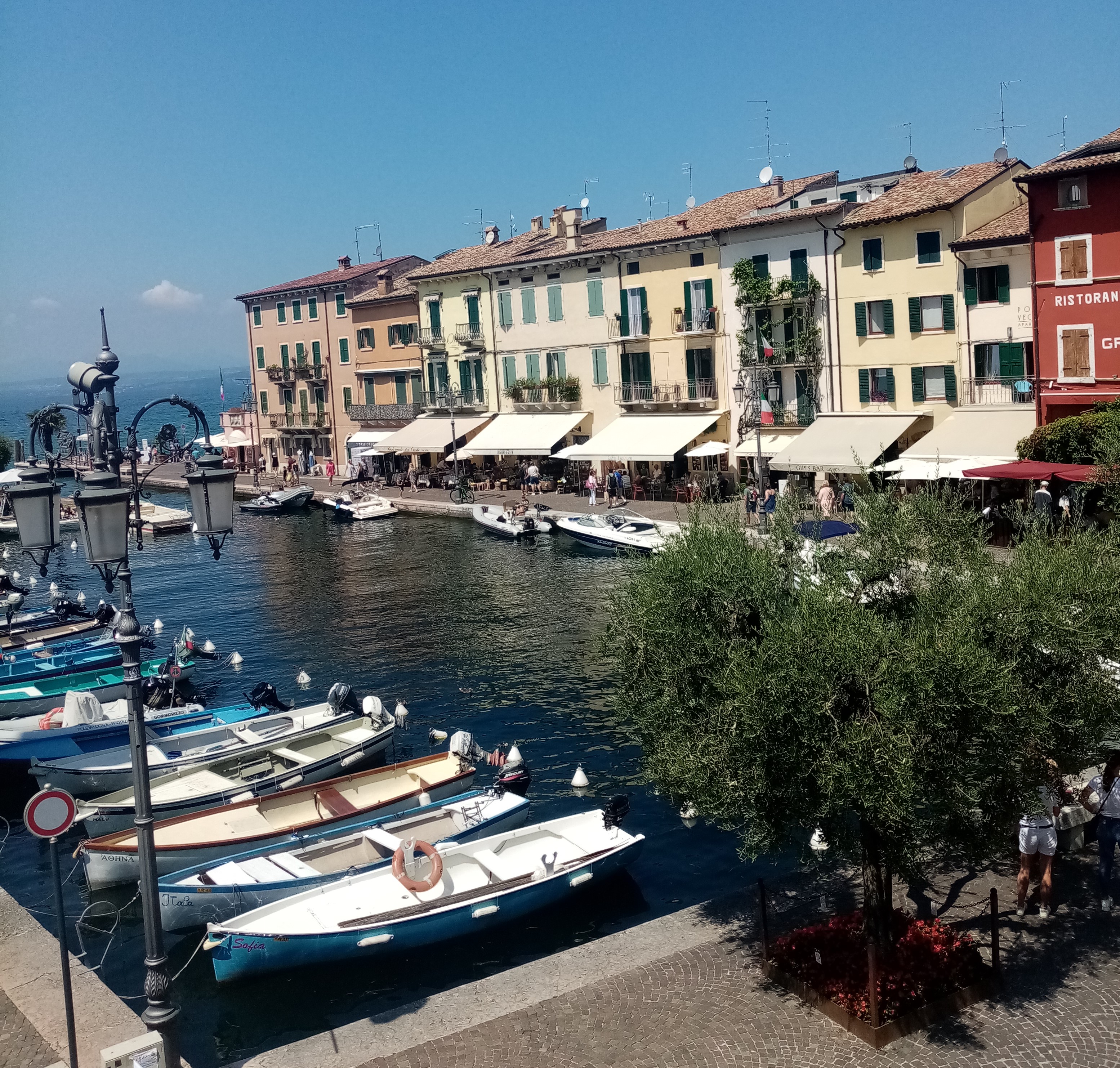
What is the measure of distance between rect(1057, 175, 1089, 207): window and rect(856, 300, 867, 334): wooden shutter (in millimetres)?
10235

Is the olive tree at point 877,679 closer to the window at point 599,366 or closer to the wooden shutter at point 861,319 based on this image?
the wooden shutter at point 861,319

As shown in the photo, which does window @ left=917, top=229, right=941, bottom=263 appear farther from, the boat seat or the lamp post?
the lamp post

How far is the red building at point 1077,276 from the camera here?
110 ft

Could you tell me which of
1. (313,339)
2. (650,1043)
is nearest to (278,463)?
(313,339)

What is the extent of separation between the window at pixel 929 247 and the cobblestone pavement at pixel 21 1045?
122ft

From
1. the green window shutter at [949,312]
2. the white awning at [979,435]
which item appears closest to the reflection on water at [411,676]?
the white awning at [979,435]

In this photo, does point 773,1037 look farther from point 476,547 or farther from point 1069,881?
point 476,547

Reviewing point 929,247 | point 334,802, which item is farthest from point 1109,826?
point 929,247

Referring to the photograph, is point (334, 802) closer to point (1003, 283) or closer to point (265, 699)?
point (265, 699)

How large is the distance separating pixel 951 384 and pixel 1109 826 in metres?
30.9

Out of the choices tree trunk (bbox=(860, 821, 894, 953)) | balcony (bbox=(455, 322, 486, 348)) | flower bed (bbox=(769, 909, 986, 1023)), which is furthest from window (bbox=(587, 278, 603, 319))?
tree trunk (bbox=(860, 821, 894, 953))

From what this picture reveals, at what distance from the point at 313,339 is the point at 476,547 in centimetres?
3148

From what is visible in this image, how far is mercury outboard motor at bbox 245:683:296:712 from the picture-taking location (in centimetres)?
2455

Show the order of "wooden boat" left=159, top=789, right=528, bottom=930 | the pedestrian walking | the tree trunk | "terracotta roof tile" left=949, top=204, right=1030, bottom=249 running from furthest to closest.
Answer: "terracotta roof tile" left=949, top=204, right=1030, bottom=249 → "wooden boat" left=159, top=789, right=528, bottom=930 → the pedestrian walking → the tree trunk
